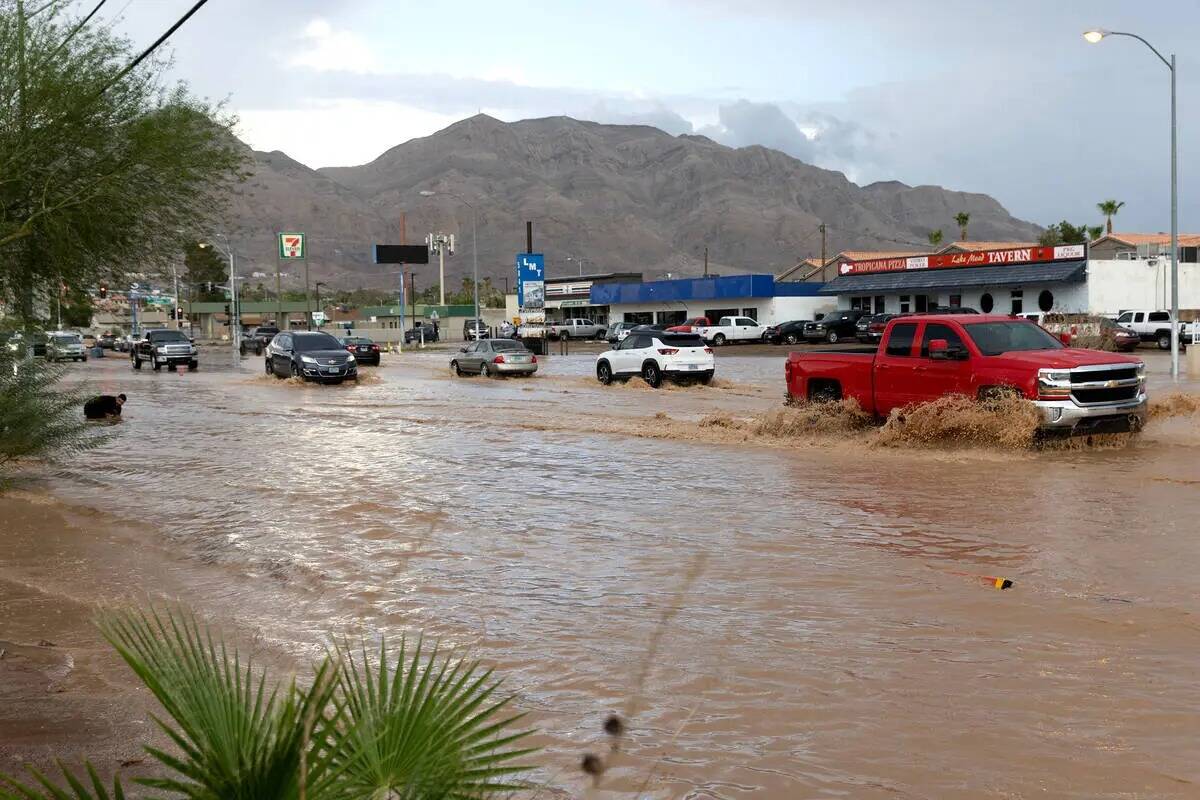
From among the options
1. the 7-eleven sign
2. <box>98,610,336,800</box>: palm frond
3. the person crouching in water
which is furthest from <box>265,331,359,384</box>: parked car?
the 7-eleven sign

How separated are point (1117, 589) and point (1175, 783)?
12.4 feet

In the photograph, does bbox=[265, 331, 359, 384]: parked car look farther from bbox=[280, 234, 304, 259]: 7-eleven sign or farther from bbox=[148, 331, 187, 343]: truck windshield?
bbox=[280, 234, 304, 259]: 7-eleven sign

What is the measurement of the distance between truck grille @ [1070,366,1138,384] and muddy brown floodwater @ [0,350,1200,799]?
3.46 ft

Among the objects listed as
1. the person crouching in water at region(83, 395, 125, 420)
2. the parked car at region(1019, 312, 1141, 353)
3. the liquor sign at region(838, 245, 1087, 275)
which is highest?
the liquor sign at region(838, 245, 1087, 275)

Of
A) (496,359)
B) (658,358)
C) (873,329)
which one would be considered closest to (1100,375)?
(658,358)

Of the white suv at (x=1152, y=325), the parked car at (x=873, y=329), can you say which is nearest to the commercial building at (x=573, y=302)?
the parked car at (x=873, y=329)

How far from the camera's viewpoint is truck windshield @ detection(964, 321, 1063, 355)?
15.6 m

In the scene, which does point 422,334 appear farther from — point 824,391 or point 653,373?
point 824,391

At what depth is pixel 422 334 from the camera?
286 ft

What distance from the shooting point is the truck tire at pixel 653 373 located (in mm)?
32344

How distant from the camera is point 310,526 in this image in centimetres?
1220

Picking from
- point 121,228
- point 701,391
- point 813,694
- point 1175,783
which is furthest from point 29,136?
point 701,391

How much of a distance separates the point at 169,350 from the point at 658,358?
27.3 metres

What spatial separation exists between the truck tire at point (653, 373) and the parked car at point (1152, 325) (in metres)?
24.2
